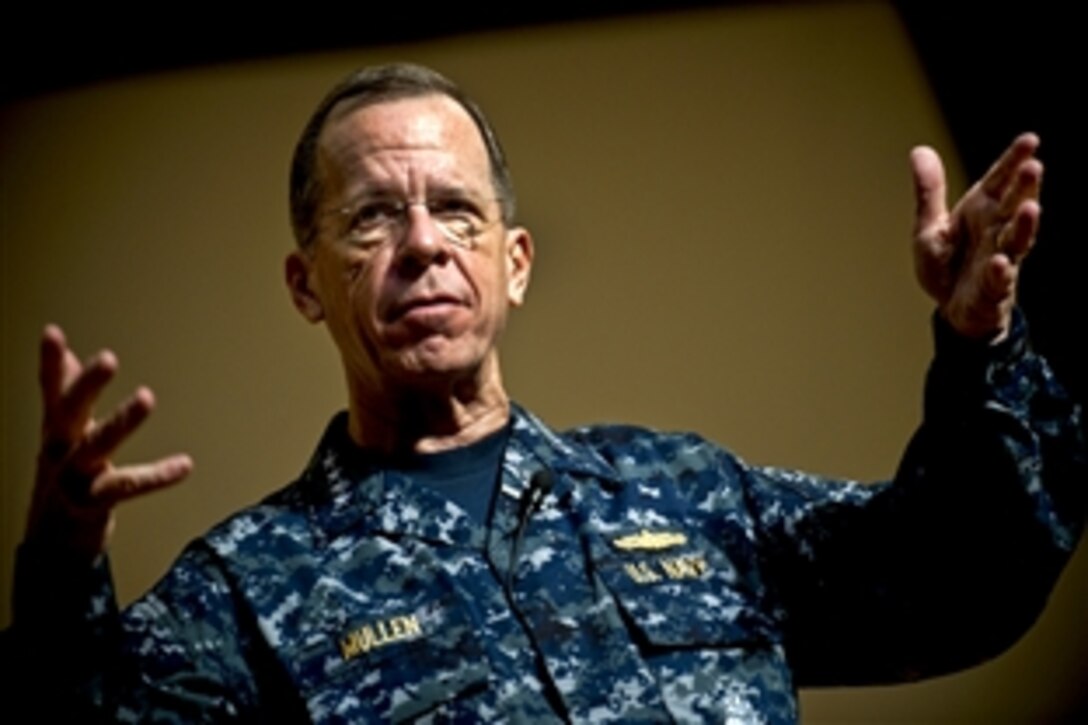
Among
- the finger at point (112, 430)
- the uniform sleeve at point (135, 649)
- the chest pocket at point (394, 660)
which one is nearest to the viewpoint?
the finger at point (112, 430)

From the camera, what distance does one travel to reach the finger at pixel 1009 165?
1.53 meters

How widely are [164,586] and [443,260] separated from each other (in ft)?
1.47

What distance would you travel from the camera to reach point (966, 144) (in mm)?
2500

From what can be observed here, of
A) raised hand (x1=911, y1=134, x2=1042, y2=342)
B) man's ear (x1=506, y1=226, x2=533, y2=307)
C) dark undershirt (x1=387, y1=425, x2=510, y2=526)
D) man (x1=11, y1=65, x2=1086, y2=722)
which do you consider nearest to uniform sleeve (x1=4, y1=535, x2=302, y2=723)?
man (x1=11, y1=65, x2=1086, y2=722)

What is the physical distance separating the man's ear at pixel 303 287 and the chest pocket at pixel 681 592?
0.46m

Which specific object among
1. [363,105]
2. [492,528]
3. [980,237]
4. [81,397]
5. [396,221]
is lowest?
[492,528]

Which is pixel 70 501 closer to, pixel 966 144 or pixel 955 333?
pixel 955 333

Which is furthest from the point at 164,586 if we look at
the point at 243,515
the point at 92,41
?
the point at 92,41

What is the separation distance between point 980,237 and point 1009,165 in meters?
0.07

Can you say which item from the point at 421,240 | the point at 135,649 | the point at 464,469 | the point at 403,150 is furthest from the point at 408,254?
the point at 135,649

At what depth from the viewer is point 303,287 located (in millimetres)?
2006

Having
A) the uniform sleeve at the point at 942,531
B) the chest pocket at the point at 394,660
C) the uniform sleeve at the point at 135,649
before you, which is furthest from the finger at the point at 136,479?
the uniform sleeve at the point at 942,531

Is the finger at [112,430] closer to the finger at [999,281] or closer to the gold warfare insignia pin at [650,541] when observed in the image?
the gold warfare insignia pin at [650,541]

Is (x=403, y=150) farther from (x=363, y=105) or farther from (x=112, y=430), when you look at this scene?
(x=112, y=430)
